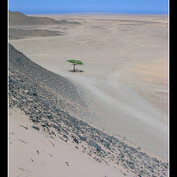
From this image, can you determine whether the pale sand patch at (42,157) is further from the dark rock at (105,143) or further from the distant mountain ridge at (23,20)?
the distant mountain ridge at (23,20)

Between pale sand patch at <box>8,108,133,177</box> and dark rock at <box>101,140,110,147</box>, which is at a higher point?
pale sand patch at <box>8,108,133,177</box>

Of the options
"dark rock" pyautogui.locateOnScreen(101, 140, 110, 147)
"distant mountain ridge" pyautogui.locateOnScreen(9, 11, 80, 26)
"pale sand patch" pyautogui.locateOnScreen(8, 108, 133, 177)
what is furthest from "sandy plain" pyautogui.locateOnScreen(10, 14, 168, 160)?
"distant mountain ridge" pyautogui.locateOnScreen(9, 11, 80, 26)

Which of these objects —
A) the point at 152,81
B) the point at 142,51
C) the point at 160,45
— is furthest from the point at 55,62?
the point at 160,45

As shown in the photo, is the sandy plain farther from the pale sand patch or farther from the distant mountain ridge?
the distant mountain ridge

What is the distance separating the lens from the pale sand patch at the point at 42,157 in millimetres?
4012

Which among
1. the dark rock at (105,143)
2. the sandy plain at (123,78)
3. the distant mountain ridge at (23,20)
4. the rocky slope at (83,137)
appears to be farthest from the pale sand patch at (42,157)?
the distant mountain ridge at (23,20)

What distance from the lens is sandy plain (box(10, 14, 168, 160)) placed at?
11.8 m

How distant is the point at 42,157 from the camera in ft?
14.9

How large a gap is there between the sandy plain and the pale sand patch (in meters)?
4.90

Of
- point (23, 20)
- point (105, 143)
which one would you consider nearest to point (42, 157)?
point (105, 143)

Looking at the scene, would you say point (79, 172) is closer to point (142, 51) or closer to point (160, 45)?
point (142, 51)

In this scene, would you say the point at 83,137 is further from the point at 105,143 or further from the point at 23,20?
the point at 23,20

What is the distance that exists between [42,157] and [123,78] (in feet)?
64.9

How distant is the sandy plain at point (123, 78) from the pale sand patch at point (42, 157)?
4902 mm
